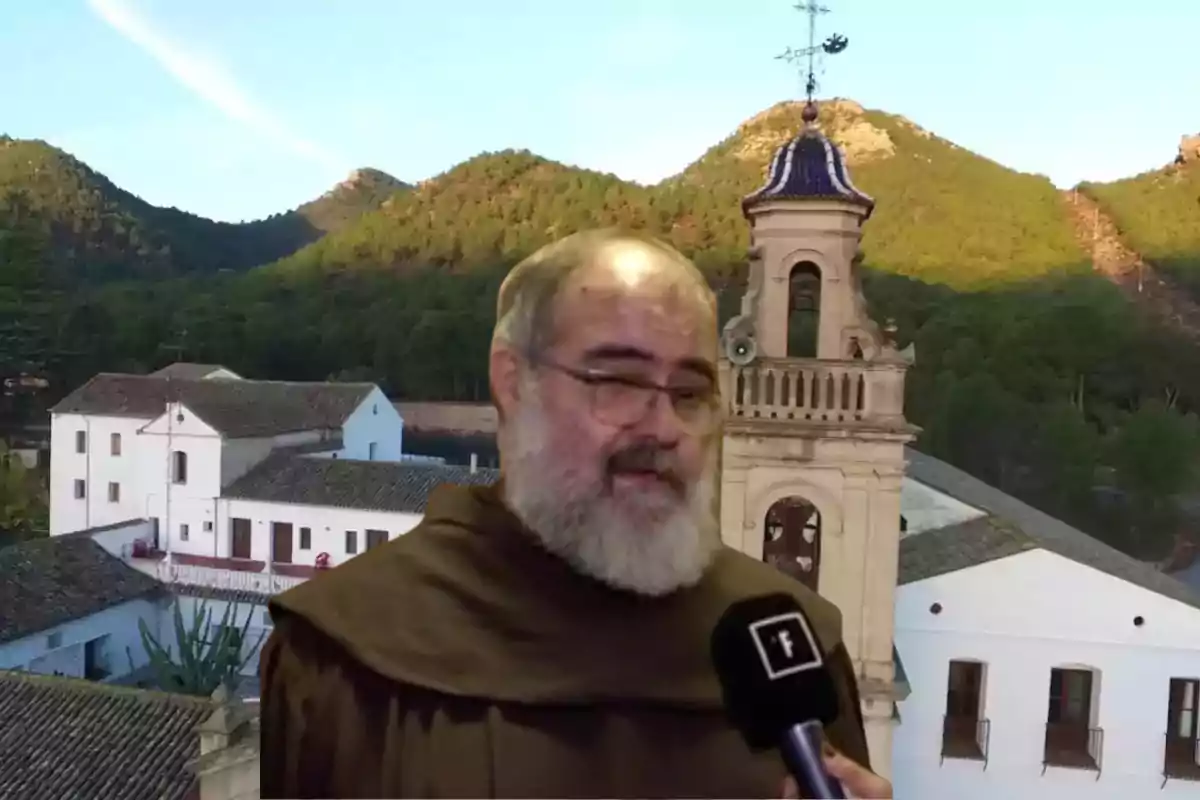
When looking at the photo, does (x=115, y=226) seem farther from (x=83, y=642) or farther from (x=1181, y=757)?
(x=1181, y=757)

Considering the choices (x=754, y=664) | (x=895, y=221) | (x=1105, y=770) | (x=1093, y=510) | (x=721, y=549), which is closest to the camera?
(x=754, y=664)

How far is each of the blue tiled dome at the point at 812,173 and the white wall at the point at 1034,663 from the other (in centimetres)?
153

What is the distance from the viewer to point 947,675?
3973 millimetres

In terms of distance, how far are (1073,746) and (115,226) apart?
36.5 ft

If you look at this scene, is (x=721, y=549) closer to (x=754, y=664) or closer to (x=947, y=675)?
(x=754, y=664)

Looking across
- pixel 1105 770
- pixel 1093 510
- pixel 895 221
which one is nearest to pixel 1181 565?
A: pixel 1093 510

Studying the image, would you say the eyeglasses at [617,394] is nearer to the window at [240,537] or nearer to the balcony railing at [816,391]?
the balcony railing at [816,391]

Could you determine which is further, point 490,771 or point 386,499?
point 386,499

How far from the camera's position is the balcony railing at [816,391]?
11.2ft

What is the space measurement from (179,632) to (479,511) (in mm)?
6218

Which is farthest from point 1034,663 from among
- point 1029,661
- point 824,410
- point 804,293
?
point 804,293

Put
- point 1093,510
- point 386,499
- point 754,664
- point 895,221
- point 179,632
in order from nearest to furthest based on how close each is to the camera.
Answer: point 754,664
point 179,632
point 386,499
point 1093,510
point 895,221

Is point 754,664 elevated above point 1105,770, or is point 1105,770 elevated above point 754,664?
point 754,664

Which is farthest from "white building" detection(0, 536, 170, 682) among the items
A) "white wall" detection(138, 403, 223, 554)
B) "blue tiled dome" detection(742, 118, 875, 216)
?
"blue tiled dome" detection(742, 118, 875, 216)
